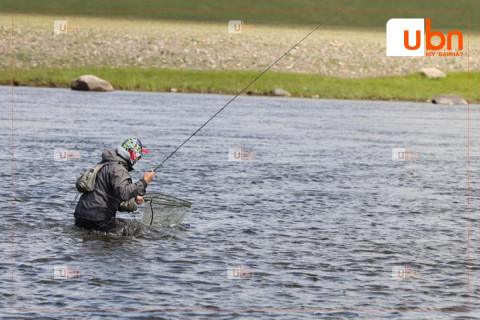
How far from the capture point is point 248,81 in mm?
64500

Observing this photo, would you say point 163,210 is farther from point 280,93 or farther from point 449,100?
point 449,100

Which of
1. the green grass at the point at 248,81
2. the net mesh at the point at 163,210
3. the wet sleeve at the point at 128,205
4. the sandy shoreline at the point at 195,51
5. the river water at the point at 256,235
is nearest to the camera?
the river water at the point at 256,235

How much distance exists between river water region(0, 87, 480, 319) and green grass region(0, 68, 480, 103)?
29365mm

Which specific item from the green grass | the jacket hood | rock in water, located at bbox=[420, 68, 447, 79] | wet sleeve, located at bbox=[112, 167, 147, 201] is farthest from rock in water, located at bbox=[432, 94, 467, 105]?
wet sleeve, located at bbox=[112, 167, 147, 201]

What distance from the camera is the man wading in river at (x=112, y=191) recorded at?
12602 mm

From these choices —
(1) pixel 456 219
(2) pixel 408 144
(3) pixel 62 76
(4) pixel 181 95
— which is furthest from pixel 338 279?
(3) pixel 62 76

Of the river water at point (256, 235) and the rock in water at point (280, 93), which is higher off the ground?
the rock in water at point (280, 93)

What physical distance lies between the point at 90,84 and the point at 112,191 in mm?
43495

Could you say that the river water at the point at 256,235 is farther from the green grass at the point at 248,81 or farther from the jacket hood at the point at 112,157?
the green grass at the point at 248,81

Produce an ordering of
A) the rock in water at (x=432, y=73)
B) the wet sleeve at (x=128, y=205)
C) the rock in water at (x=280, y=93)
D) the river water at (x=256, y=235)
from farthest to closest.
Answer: the rock in water at (x=432, y=73) < the rock in water at (x=280, y=93) < the wet sleeve at (x=128, y=205) < the river water at (x=256, y=235)

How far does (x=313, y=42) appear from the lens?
89.1m

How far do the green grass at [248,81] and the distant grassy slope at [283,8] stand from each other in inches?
1432

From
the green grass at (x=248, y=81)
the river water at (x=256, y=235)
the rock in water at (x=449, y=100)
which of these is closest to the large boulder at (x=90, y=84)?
the green grass at (x=248, y=81)

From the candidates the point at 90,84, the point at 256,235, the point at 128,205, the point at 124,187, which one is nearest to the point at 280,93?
the point at 90,84
